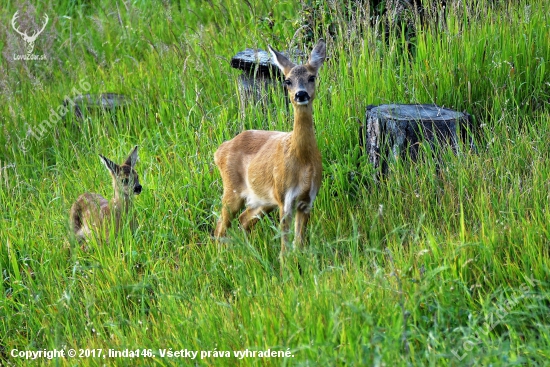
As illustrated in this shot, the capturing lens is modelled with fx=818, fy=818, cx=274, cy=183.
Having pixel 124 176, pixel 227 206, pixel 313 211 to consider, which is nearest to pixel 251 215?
pixel 227 206

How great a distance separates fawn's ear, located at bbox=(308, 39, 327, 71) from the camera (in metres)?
5.91

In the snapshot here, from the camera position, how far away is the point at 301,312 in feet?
13.6

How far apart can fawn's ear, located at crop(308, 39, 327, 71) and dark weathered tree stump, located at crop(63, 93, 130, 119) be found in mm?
2785

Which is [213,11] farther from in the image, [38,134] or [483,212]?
[483,212]

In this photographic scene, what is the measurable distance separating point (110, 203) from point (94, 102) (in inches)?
95.4

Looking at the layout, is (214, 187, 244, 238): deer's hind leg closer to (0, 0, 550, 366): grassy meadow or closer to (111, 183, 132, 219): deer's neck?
(0, 0, 550, 366): grassy meadow

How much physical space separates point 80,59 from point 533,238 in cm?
681

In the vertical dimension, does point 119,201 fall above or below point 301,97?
below

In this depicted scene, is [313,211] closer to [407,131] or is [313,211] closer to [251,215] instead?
[251,215]

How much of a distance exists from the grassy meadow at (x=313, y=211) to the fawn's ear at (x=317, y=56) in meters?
0.85

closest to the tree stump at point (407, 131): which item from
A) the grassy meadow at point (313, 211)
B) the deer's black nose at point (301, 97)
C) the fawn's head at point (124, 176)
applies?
the grassy meadow at point (313, 211)

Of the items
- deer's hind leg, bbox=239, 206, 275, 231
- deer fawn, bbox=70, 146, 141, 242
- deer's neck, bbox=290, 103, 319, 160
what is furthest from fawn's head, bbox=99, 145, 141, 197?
deer's neck, bbox=290, 103, 319, 160

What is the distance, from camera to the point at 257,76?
25.2 ft

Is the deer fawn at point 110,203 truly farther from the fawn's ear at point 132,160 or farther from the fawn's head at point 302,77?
the fawn's head at point 302,77
